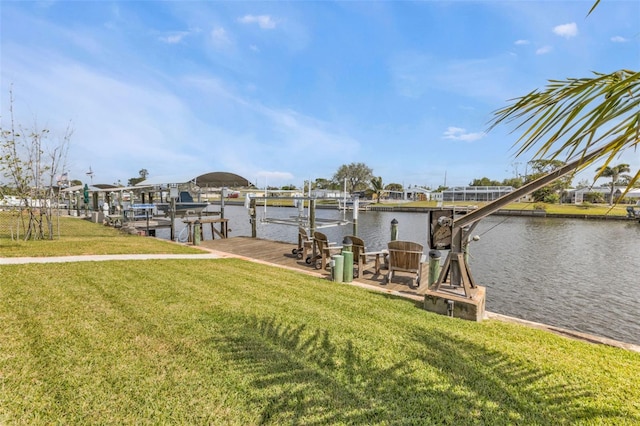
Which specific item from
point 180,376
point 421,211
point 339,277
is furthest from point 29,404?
point 421,211

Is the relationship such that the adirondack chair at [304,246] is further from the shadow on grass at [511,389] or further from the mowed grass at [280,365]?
the shadow on grass at [511,389]

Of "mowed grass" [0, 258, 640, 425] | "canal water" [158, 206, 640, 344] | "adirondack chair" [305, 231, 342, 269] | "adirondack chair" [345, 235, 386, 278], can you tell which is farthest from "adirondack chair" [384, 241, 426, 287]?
"mowed grass" [0, 258, 640, 425]

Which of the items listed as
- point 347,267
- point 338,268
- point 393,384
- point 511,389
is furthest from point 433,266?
point 393,384

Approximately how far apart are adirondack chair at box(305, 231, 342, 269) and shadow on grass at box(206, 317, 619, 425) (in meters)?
4.29

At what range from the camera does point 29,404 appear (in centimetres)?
255

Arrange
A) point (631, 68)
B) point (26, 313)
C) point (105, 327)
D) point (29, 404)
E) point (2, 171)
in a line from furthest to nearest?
point (2, 171) < point (26, 313) < point (105, 327) < point (29, 404) < point (631, 68)

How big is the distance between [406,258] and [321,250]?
7.62ft

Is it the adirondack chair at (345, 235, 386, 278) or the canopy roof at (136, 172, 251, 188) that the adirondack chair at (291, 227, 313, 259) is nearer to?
the adirondack chair at (345, 235, 386, 278)

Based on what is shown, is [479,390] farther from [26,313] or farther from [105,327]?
[26,313]

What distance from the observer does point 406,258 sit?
285 inches

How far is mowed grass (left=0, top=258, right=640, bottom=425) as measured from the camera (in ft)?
8.54

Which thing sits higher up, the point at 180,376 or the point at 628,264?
the point at 180,376

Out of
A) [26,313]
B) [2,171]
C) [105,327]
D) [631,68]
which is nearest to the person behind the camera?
[631,68]

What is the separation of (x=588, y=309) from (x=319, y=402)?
970 centimetres
